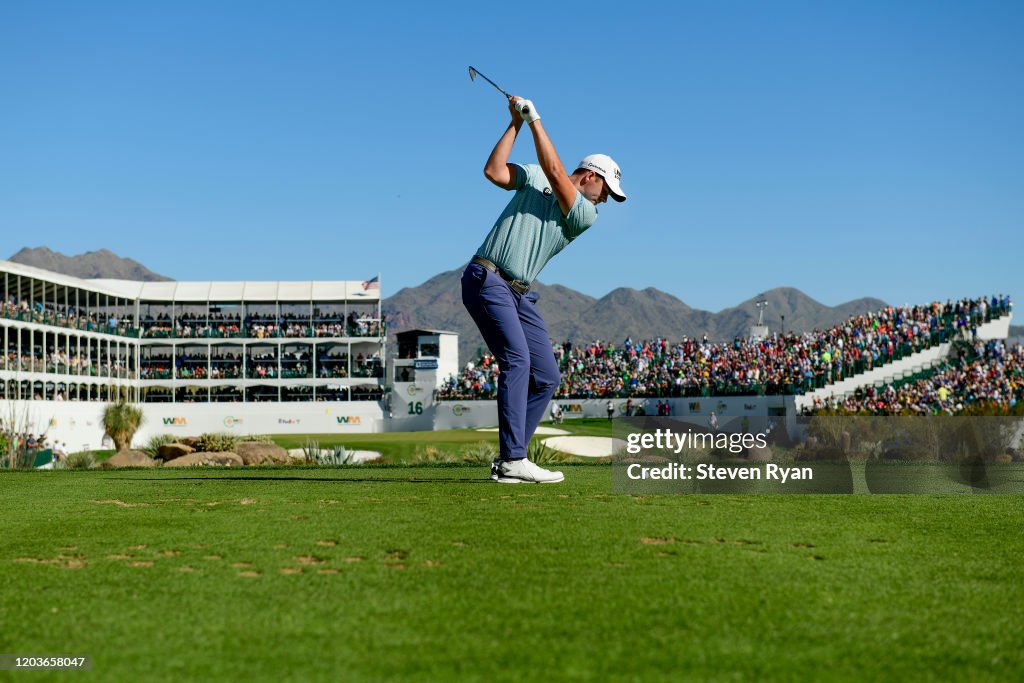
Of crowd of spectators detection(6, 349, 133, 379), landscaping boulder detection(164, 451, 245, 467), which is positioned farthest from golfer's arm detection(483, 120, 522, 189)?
crowd of spectators detection(6, 349, 133, 379)

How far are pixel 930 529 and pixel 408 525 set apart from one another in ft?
9.46

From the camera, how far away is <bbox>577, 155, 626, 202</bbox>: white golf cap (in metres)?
7.67

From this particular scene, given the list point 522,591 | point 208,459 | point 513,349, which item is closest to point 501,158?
point 513,349

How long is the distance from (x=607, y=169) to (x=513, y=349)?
162 centimetres

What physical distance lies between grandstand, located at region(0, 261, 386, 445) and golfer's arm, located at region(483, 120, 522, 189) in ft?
211

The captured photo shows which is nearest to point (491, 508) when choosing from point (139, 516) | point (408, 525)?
point (408, 525)

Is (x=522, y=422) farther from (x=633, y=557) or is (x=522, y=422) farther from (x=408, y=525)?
(x=633, y=557)

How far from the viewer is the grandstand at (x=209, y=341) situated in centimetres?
6962

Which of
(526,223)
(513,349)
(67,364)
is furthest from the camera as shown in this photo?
(67,364)

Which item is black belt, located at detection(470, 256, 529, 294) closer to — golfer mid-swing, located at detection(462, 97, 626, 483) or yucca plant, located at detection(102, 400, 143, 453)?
golfer mid-swing, located at detection(462, 97, 626, 483)

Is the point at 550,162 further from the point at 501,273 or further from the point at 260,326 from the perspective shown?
the point at 260,326

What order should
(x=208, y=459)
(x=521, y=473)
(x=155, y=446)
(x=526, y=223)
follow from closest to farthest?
(x=526, y=223) → (x=521, y=473) → (x=208, y=459) → (x=155, y=446)

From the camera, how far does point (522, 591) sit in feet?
12.1

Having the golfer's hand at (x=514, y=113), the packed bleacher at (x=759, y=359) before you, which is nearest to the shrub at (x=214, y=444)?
the golfer's hand at (x=514, y=113)
